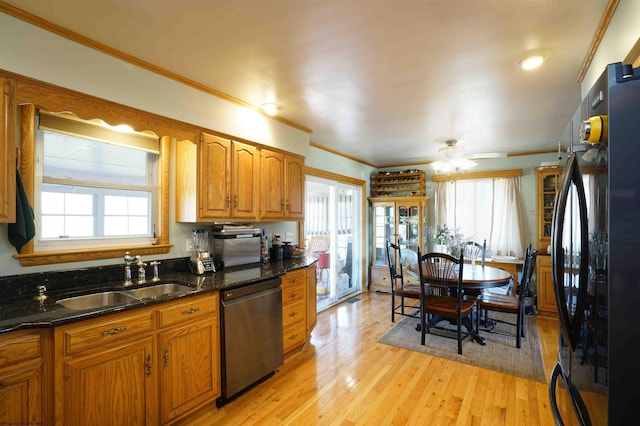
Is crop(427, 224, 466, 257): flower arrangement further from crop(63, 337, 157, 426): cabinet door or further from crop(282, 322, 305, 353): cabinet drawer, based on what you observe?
crop(63, 337, 157, 426): cabinet door

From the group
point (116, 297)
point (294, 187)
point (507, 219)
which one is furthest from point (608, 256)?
point (507, 219)

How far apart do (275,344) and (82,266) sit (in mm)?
1582

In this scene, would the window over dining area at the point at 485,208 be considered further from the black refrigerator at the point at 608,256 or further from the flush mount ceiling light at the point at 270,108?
the black refrigerator at the point at 608,256

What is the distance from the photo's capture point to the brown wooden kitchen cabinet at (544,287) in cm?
446

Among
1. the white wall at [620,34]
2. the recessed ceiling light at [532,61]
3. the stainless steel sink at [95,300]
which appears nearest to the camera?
the white wall at [620,34]

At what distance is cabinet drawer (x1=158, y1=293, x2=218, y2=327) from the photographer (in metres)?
1.98

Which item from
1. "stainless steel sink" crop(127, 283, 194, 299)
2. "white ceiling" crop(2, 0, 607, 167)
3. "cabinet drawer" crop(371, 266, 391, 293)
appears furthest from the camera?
"cabinet drawer" crop(371, 266, 391, 293)

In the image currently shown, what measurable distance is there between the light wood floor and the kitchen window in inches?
59.8

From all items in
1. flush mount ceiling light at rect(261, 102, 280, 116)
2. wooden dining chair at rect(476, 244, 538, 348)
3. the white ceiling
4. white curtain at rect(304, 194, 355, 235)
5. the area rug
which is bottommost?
the area rug

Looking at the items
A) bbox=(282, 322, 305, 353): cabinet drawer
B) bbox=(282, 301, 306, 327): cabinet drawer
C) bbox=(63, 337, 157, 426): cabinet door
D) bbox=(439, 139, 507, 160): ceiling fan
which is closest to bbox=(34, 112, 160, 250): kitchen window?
bbox=(63, 337, 157, 426): cabinet door

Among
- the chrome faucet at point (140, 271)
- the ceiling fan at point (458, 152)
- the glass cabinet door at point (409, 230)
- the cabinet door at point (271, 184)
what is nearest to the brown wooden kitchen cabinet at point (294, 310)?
the cabinet door at point (271, 184)

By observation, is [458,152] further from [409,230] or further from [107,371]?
[107,371]

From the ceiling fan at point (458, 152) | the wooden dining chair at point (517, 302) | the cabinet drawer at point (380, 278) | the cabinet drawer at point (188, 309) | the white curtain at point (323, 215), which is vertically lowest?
the cabinet drawer at point (380, 278)

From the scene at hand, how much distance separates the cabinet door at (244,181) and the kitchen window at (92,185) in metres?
0.66
